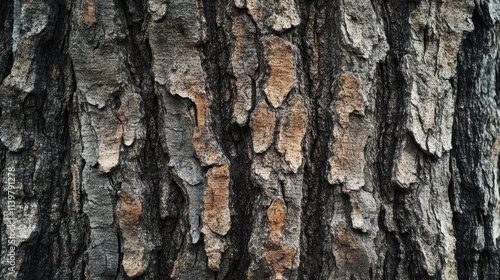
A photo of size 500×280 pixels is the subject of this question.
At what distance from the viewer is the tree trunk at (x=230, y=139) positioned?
3.93 ft

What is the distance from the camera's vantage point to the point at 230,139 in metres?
1.25

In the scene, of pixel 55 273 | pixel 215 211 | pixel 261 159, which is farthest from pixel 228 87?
pixel 55 273

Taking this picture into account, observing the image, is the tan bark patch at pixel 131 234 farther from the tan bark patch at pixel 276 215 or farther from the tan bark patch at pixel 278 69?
the tan bark patch at pixel 278 69

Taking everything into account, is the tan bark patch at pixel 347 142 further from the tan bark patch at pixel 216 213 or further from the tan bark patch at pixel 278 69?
the tan bark patch at pixel 216 213

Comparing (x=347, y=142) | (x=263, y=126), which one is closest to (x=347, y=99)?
(x=347, y=142)

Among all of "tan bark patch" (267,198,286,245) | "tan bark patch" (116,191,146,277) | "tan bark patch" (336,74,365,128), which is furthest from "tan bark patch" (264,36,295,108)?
"tan bark patch" (116,191,146,277)

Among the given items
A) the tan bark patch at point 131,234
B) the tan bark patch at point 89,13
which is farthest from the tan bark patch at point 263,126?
the tan bark patch at point 89,13

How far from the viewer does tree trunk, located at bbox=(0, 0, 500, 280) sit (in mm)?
1198

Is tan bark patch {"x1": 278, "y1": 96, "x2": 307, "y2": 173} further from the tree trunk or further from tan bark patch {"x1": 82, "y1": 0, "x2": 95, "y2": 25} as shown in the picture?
tan bark patch {"x1": 82, "y1": 0, "x2": 95, "y2": 25}

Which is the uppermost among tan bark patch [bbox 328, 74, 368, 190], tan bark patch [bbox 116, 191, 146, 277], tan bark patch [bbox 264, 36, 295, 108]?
tan bark patch [bbox 264, 36, 295, 108]

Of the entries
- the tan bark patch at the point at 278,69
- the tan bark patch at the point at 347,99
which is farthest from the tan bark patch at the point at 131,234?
the tan bark patch at the point at 347,99

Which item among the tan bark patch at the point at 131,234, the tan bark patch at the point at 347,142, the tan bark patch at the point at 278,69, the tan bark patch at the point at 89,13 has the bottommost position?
the tan bark patch at the point at 131,234

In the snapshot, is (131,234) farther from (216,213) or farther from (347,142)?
(347,142)

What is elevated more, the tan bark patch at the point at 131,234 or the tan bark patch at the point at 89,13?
the tan bark patch at the point at 89,13
